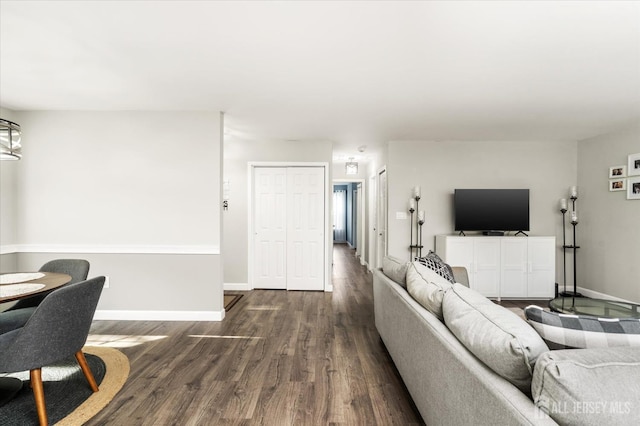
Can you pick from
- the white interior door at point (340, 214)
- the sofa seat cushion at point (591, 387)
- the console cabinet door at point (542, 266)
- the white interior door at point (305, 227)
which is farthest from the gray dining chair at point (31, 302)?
the white interior door at point (340, 214)

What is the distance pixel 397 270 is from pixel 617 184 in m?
3.95

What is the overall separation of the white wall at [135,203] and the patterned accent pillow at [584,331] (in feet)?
10.4

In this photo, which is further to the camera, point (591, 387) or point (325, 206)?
point (325, 206)

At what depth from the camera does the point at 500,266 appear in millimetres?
4570

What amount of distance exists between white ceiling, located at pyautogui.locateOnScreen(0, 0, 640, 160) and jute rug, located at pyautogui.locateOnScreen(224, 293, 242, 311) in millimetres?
2380

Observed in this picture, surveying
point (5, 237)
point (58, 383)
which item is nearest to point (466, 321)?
point (58, 383)

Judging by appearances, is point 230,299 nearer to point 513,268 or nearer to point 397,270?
point 397,270

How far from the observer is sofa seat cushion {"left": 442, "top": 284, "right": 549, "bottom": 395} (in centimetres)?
104

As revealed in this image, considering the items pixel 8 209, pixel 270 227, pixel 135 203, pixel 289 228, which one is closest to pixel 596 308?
pixel 289 228

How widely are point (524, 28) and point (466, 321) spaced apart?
1.80m

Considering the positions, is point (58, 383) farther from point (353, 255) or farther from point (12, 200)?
point (353, 255)

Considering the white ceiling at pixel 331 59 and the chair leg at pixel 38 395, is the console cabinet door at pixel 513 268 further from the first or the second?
the chair leg at pixel 38 395

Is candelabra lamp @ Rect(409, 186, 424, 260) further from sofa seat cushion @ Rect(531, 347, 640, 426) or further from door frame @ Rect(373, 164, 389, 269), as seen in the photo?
sofa seat cushion @ Rect(531, 347, 640, 426)

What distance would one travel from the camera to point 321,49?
219cm
